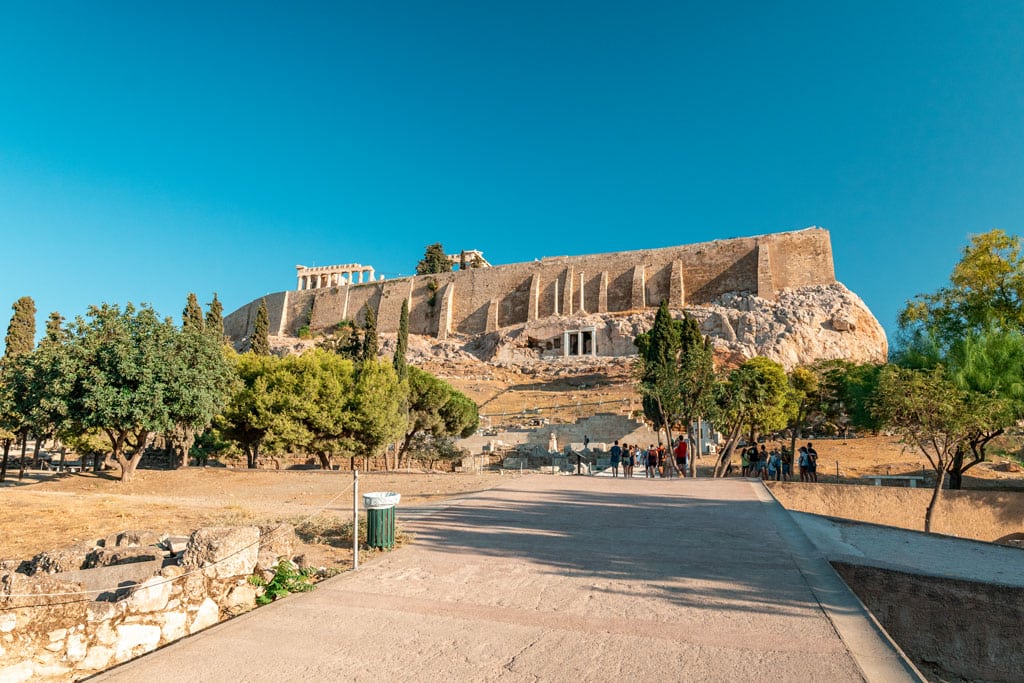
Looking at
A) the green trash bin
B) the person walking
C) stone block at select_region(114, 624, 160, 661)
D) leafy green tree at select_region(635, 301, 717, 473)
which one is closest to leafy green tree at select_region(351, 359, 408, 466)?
leafy green tree at select_region(635, 301, 717, 473)

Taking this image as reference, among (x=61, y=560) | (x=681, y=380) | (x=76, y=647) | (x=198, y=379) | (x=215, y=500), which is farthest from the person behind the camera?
(x=681, y=380)

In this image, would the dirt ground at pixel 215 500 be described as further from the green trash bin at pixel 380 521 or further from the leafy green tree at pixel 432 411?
the leafy green tree at pixel 432 411

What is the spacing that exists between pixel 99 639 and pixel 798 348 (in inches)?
1769

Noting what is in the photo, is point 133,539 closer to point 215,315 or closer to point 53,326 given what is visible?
point 53,326

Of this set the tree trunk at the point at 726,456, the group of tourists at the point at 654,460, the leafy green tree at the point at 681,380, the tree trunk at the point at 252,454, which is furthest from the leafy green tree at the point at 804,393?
the tree trunk at the point at 252,454

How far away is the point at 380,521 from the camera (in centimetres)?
650

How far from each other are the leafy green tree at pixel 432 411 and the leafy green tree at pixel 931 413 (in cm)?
1710

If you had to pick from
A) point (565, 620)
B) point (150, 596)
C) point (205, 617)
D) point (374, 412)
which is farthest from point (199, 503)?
point (565, 620)

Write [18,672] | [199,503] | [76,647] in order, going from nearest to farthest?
[18,672] < [76,647] < [199,503]

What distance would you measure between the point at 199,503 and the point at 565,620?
30.1 feet


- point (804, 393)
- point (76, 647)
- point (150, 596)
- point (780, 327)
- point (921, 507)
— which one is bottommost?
point (921, 507)

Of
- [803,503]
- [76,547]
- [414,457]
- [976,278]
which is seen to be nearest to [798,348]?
[976,278]

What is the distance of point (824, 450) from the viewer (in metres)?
24.8

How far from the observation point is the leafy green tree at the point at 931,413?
433 inches
